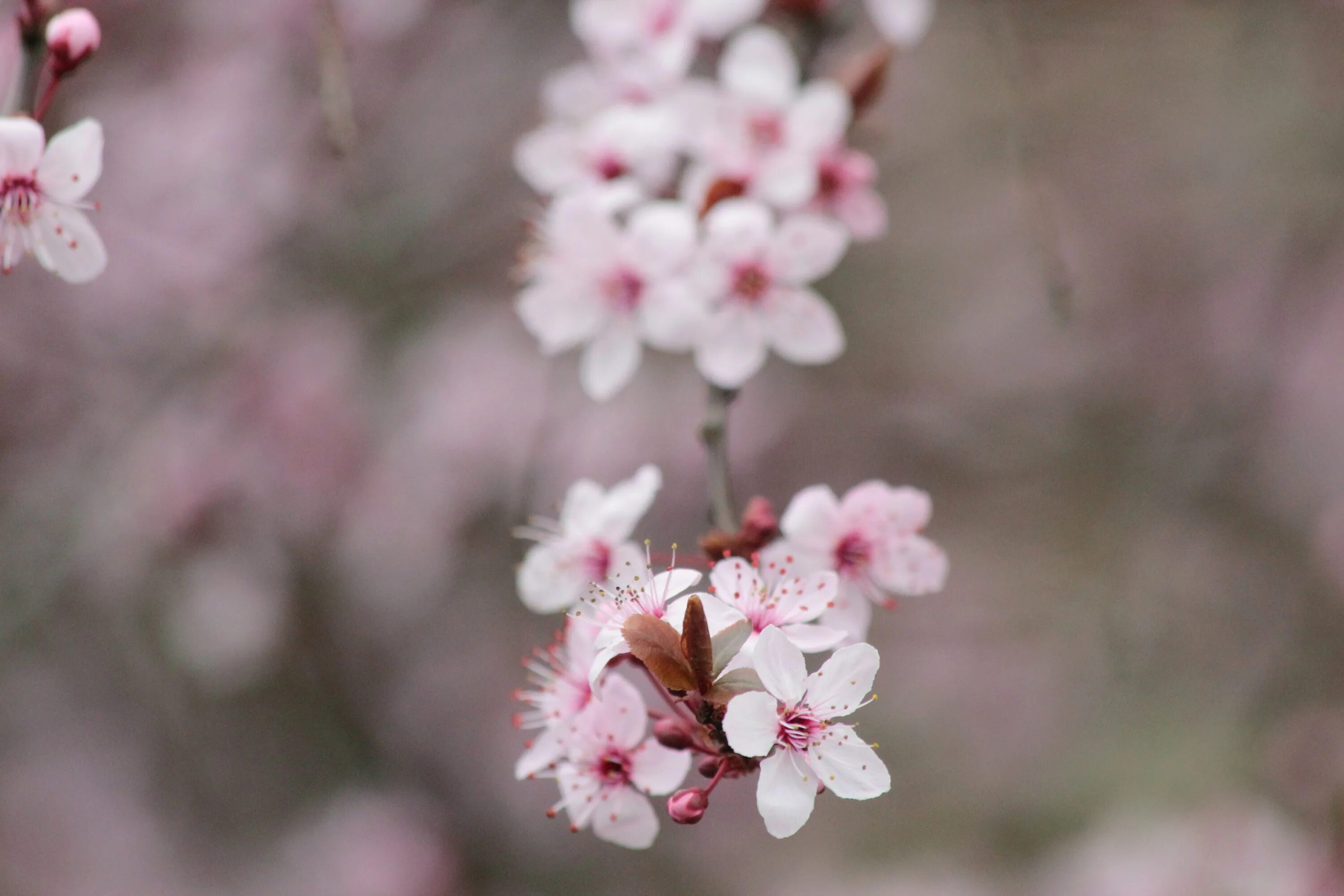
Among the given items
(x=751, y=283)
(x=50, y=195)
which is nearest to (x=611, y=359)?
(x=751, y=283)

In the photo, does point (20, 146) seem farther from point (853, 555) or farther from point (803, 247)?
point (853, 555)

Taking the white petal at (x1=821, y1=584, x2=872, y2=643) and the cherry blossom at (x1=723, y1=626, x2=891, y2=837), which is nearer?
the cherry blossom at (x1=723, y1=626, x2=891, y2=837)

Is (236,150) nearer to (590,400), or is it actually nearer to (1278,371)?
(590,400)

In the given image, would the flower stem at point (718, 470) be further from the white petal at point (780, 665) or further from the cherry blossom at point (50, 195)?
the cherry blossom at point (50, 195)

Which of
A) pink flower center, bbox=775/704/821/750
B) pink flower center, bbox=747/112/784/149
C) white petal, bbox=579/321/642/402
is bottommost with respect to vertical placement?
pink flower center, bbox=775/704/821/750

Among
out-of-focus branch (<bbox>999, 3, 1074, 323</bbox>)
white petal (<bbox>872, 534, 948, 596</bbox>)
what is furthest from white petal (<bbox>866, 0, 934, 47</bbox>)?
white petal (<bbox>872, 534, 948, 596</bbox>)

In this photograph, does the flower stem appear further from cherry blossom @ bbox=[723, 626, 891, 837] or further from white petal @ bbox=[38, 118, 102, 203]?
white petal @ bbox=[38, 118, 102, 203]
